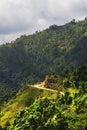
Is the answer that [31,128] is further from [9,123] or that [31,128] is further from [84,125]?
[9,123]

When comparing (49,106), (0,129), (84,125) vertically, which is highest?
(49,106)

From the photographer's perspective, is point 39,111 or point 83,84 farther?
point 83,84

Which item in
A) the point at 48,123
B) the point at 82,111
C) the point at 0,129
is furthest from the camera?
the point at 0,129

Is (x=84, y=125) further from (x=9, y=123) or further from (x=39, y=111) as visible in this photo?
(x=9, y=123)

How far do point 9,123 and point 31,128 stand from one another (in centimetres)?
11088

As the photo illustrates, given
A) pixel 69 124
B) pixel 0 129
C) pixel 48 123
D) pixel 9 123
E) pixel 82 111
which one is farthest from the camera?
pixel 9 123

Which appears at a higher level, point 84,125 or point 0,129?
point 84,125

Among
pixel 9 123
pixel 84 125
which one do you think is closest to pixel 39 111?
pixel 84 125

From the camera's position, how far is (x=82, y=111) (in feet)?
349

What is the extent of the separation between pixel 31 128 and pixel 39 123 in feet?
6.66

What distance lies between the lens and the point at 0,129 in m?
164

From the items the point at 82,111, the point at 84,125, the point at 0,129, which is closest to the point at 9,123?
the point at 0,129

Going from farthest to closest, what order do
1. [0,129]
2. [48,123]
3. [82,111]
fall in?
[0,129] < [82,111] < [48,123]

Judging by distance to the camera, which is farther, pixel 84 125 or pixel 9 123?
pixel 9 123
